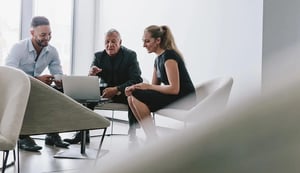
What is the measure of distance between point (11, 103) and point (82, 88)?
1.16 metres

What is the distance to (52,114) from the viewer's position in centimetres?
263

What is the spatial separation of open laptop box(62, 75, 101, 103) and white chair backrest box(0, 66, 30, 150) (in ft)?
2.87

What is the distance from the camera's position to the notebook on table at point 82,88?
11.0 feet

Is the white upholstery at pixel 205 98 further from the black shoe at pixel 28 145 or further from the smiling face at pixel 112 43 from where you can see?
the black shoe at pixel 28 145

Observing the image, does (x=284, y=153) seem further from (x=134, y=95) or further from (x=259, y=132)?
(x=134, y=95)

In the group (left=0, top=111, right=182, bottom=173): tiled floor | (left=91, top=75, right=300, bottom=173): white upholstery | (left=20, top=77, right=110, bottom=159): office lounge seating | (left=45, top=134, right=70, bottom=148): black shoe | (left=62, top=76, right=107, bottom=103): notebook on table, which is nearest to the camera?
(left=91, top=75, right=300, bottom=173): white upholstery

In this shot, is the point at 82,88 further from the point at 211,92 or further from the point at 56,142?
the point at 211,92

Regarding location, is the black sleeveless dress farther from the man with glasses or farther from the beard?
the beard

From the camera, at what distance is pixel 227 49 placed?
4383mm

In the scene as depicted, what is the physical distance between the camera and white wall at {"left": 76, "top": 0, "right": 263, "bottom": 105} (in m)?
4.11

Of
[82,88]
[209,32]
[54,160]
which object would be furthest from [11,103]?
[209,32]

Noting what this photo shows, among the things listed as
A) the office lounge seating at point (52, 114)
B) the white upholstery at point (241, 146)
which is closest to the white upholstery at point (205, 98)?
the office lounge seating at point (52, 114)

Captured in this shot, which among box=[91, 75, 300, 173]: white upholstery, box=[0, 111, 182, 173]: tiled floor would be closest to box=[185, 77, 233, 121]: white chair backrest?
box=[0, 111, 182, 173]: tiled floor

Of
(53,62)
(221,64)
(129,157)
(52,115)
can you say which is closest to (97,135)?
(53,62)
